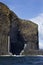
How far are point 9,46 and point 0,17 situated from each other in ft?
58.4

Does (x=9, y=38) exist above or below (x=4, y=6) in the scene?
below

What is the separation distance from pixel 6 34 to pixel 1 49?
1093 centimetres

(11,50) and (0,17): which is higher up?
(0,17)

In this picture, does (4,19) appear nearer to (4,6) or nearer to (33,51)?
(4,6)

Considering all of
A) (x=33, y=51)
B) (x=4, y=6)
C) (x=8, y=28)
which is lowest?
(x=33, y=51)

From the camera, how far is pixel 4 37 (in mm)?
187125

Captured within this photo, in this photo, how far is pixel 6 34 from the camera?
19088 centimetres

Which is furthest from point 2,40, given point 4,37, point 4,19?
point 4,19

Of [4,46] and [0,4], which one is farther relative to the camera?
[0,4]

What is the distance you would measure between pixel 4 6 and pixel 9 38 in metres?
19.8

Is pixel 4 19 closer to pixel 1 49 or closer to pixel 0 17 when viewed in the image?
pixel 0 17

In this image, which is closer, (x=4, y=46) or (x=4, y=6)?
(x=4, y=46)

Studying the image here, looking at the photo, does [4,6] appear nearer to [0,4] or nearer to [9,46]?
[0,4]

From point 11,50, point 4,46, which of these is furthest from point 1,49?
point 11,50
